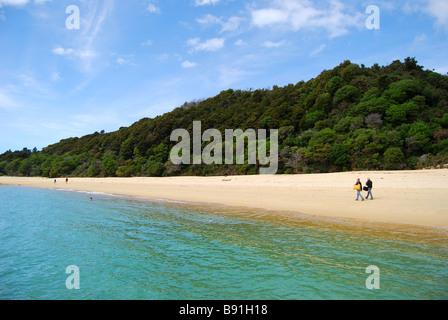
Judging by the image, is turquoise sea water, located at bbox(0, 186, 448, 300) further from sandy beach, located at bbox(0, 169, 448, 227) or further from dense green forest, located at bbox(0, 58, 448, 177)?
dense green forest, located at bbox(0, 58, 448, 177)

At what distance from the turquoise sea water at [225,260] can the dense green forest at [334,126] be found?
67.8ft

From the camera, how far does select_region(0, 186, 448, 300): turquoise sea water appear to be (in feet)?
17.3

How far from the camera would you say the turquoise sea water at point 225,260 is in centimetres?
529

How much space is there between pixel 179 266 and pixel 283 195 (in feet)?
39.2

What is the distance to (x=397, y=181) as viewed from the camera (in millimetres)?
16906

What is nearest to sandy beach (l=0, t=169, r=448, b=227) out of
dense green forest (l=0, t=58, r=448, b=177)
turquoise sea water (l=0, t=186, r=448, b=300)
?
turquoise sea water (l=0, t=186, r=448, b=300)

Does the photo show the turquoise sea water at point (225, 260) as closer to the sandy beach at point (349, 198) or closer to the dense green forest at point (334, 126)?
the sandy beach at point (349, 198)

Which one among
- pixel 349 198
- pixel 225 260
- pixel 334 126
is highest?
pixel 334 126

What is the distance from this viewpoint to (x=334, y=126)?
33.7 metres

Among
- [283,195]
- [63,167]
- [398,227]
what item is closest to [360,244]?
[398,227]

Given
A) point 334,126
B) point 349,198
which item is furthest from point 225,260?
point 334,126

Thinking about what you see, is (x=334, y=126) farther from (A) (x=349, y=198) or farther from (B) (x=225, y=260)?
(B) (x=225, y=260)

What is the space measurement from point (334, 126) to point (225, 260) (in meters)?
31.3

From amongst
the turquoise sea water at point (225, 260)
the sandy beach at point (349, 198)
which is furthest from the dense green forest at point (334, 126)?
the turquoise sea water at point (225, 260)
